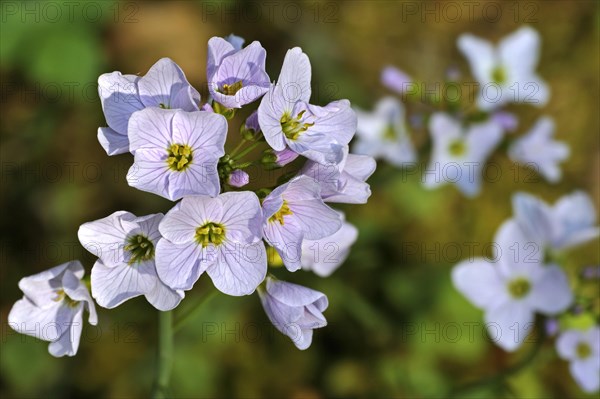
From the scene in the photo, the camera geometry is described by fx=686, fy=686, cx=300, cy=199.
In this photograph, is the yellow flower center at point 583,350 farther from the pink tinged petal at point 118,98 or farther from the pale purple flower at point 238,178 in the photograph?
the pink tinged petal at point 118,98

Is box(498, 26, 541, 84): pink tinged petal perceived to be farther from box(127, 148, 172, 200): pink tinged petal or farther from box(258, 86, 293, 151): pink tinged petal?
box(127, 148, 172, 200): pink tinged petal

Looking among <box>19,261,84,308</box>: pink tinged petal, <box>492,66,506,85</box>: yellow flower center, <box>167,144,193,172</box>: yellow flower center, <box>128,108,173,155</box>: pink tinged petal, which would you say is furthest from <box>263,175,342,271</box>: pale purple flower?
<box>492,66,506,85</box>: yellow flower center

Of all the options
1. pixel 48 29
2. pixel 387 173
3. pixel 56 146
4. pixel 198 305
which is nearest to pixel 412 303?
pixel 387 173

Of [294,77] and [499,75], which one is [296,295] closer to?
[294,77]

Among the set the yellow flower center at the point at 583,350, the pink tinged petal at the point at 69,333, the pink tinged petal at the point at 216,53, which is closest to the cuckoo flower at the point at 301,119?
the pink tinged petal at the point at 216,53

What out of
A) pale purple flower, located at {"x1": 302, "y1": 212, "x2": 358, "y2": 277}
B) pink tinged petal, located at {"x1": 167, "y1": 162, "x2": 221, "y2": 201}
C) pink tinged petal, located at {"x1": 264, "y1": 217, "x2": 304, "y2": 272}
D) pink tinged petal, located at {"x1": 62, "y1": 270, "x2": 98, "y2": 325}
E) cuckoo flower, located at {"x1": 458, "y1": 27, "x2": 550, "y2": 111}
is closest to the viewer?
pink tinged petal, located at {"x1": 167, "y1": 162, "x2": 221, "y2": 201}

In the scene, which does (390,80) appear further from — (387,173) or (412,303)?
(412,303)
